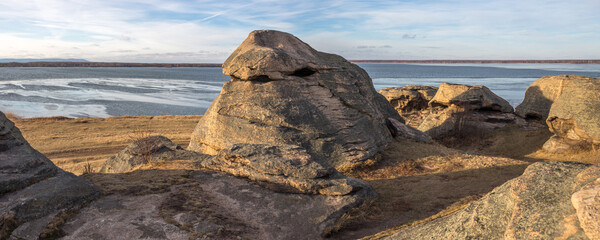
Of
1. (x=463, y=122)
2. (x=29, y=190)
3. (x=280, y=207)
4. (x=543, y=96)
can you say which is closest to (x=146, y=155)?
(x=29, y=190)

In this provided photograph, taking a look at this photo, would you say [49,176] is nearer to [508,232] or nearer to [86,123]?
[508,232]

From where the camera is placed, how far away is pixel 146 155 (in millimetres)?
10562

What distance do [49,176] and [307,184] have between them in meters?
4.65

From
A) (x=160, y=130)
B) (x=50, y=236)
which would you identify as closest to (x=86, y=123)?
(x=160, y=130)

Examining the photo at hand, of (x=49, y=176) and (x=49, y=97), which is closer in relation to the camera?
(x=49, y=176)

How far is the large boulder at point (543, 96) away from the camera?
2016 cm

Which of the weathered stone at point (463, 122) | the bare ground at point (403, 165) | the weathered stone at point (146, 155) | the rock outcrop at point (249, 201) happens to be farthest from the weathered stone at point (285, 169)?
the weathered stone at point (463, 122)

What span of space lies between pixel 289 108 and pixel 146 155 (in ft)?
13.7

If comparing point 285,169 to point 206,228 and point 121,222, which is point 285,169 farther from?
point 121,222

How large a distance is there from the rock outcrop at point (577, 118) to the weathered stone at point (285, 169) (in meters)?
12.0

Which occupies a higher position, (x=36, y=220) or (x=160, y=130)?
(x=36, y=220)

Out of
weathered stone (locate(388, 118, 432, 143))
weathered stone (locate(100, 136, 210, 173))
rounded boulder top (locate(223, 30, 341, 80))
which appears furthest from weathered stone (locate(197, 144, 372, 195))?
weathered stone (locate(388, 118, 432, 143))

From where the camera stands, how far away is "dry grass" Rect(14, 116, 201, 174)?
53.5ft

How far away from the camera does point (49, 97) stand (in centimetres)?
4512
